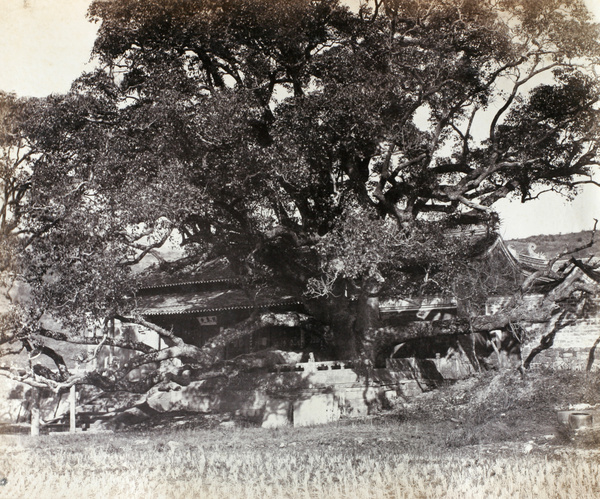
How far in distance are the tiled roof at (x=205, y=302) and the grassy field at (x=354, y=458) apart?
4.01 metres

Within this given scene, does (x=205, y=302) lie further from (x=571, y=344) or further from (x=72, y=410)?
(x=571, y=344)

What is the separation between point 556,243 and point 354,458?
372 inches

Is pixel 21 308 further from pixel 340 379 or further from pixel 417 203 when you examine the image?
pixel 417 203

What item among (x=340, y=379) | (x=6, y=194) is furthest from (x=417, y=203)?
(x=6, y=194)

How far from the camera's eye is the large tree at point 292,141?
37.6 ft

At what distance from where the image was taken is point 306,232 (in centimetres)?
1364

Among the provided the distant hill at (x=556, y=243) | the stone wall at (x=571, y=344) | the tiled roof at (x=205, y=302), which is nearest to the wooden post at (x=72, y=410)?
the tiled roof at (x=205, y=302)

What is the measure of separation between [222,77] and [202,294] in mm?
6331

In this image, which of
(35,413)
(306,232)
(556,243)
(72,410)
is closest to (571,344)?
(556,243)

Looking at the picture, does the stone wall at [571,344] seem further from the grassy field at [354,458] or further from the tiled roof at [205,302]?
the tiled roof at [205,302]

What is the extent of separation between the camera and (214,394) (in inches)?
541

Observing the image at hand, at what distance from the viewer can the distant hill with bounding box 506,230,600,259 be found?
12828 mm

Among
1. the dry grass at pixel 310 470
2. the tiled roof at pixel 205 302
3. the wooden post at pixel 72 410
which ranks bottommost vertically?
the dry grass at pixel 310 470

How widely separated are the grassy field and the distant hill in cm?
308
